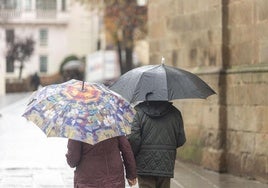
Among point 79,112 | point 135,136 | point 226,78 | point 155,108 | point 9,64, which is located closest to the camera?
point 79,112

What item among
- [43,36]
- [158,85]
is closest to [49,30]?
[43,36]

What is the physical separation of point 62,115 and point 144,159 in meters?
1.56

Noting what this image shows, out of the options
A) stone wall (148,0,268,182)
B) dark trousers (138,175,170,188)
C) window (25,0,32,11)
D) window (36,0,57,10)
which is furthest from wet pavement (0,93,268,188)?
window (25,0,32,11)

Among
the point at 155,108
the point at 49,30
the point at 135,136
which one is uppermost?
the point at 49,30

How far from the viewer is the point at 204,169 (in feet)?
42.4

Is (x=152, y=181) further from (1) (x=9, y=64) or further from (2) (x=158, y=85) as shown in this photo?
(1) (x=9, y=64)

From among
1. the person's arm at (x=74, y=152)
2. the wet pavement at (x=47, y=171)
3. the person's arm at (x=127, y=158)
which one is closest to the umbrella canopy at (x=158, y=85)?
the person's arm at (x=127, y=158)

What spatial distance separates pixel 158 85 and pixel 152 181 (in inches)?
36.7

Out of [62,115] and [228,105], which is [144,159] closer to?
[62,115]

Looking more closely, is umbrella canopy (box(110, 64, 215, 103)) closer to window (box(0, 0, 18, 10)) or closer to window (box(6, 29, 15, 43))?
window (box(6, 29, 15, 43))

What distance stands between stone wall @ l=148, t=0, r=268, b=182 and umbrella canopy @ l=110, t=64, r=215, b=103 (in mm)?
4034

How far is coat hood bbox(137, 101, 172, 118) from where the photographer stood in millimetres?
7198

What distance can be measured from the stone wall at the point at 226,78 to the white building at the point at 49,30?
2269 inches

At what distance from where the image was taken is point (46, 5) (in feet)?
247
